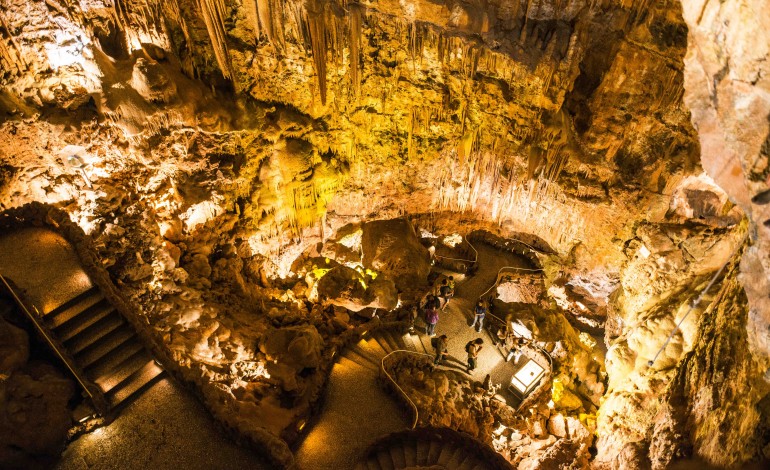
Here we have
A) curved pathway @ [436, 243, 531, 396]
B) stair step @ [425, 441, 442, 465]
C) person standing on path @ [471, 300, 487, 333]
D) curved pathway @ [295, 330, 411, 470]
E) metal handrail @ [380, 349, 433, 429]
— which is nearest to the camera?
stair step @ [425, 441, 442, 465]

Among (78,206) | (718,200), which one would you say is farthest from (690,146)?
(78,206)

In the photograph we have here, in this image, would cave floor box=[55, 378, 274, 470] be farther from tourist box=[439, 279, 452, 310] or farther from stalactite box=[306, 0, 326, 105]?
stalactite box=[306, 0, 326, 105]

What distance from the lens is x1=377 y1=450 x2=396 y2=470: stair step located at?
19.9 ft

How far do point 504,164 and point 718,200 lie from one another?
4.69 m

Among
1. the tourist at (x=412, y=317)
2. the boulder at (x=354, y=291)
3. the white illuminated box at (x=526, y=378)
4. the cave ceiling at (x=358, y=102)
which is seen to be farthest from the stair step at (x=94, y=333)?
the white illuminated box at (x=526, y=378)

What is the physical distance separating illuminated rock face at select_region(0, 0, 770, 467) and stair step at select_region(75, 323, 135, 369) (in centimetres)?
48

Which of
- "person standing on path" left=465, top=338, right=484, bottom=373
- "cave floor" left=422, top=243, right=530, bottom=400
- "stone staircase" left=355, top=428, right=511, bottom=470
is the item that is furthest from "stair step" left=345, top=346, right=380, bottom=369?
"stone staircase" left=355, top=428, right=511, bottom=470

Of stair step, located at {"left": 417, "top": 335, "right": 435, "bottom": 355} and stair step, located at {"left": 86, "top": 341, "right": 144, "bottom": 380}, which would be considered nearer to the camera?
stair step, located at {"left": 86, "top": 341, "right": 144, "bottom": 380}

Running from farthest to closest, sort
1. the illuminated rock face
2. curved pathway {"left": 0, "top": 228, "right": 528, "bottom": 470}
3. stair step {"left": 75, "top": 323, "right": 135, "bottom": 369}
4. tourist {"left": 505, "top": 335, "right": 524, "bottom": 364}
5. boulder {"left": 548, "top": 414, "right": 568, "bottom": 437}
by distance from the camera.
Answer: tourist {"left": 505, "top": 335, "right": 524, "bottom": 364} < boulder {"left": 548, "top": 414, "right": 568, "bottom": 437} < the illuminated rock face < stair step {"left": 75, "top": 323, "right": 135, "bottom": 369} < curved pathway {"left": 0, "top": 228, "right": 528, "bottom": 470}

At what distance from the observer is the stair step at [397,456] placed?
20.0ft

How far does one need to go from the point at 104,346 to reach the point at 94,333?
0.25 m

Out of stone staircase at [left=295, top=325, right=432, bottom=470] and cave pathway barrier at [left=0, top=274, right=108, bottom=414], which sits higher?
cave pathway barrier at [left=0, top=274, right=108, bottom=414]

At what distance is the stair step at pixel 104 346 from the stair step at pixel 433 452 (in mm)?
4917

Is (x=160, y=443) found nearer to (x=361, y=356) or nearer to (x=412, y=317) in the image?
(x=361, y=356)
